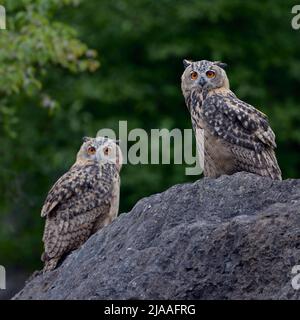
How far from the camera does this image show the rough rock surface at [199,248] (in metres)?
8.80

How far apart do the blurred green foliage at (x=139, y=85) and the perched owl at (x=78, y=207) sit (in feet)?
30.0

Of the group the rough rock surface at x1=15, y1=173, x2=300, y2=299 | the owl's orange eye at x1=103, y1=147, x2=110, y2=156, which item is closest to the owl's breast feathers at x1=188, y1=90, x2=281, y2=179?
the rough rock surface at x1=15, y1=173, x2=300, y2=299

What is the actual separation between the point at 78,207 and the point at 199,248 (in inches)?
114

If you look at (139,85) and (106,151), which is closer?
(106,151)

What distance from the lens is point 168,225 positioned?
963 cm

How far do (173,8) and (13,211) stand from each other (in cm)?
497

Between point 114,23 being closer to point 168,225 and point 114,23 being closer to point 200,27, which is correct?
point 200,27

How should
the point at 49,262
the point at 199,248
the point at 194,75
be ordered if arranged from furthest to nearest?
the point at 194,75
the point at 49,262
the point at 199,248

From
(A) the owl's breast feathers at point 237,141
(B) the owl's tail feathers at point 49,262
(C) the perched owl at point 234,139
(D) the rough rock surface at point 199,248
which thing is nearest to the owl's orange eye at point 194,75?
→ (C) the perched owl at point 234,139

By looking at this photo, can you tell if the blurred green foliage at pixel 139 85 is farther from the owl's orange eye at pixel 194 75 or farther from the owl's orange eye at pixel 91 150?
the owl's orange eye at pixel 194 75

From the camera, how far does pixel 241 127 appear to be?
11.3 m

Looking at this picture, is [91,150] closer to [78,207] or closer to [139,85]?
[78,207]

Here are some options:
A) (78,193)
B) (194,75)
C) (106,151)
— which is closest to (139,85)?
(106,151)

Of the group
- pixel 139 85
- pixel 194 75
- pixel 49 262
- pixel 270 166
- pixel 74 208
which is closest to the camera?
pixel 270 166
